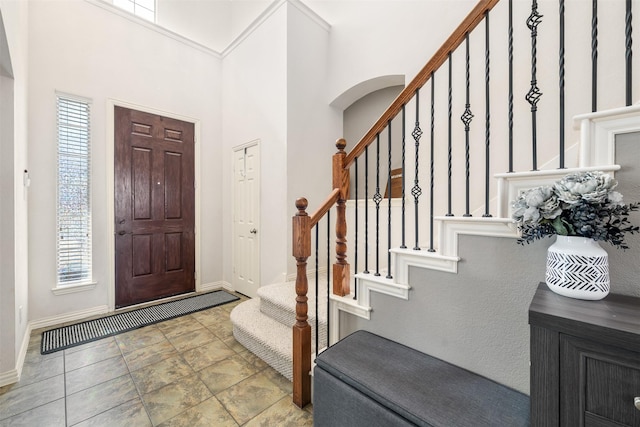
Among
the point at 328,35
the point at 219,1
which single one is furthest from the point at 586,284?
the point at 219,1

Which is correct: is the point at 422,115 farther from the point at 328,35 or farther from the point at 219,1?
the point at 219,1

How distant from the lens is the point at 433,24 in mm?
2705

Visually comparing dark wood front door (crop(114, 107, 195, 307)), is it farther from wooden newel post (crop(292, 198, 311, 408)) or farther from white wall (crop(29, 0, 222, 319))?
wooden newel post (crop(292, 198, 311, 408))

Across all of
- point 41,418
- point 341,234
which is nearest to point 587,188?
point 341,234

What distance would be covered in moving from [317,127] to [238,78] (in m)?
1.48

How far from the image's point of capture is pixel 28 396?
5.96 ft

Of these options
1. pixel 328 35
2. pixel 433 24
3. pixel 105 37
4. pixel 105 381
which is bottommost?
pixel 105 381

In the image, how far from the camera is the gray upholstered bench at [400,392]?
1021 mm

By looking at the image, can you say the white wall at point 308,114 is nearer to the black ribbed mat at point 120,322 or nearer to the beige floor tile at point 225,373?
the beige floor tile at point 225,373

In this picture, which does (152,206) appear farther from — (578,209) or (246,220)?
(578,209)

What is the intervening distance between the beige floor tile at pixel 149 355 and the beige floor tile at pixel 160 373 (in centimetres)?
6

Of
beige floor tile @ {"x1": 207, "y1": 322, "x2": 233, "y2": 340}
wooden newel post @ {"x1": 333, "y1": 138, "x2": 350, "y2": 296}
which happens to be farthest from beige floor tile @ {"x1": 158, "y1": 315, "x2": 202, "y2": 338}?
wooden newel post @ {"x1": 333, "y1": 138, "x2": 350, "y2": 296}

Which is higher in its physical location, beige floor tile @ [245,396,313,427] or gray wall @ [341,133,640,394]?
gray wall @ [341,133,640,394]

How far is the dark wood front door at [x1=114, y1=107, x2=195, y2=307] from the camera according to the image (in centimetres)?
336
